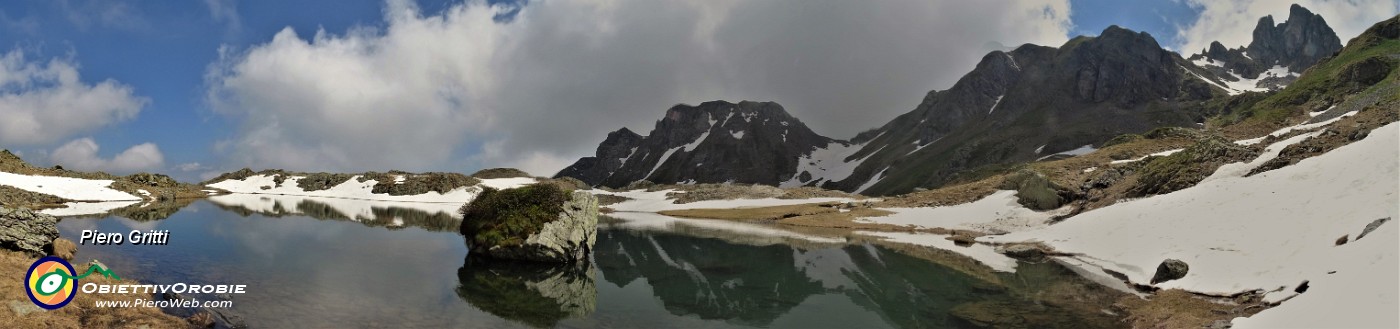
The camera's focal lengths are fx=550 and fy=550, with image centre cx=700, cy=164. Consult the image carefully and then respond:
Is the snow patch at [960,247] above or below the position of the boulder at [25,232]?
below

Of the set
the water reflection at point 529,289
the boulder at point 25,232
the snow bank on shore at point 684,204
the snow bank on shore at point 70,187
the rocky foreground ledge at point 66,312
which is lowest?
the water reflection at point 529,289

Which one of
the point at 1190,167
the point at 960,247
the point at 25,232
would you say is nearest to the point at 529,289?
the point at 25,232

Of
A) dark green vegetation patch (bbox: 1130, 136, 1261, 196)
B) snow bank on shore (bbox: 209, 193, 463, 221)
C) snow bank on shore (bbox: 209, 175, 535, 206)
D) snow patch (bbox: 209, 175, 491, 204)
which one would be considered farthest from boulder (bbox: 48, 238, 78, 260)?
snow patch (bbox: 209, 175, 491, 204)

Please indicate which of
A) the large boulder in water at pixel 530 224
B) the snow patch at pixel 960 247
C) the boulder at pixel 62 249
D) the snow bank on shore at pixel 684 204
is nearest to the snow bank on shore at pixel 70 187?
the boulder at pixel 62 249

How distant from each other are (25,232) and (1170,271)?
166 ft

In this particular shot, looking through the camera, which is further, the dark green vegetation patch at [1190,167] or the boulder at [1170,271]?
the dark green vegetation patch at [1190,167]

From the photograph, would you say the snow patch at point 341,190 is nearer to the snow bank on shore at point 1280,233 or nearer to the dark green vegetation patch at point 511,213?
the dark green vegetation patch at point 511,213

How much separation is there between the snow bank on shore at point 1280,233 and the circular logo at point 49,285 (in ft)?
107

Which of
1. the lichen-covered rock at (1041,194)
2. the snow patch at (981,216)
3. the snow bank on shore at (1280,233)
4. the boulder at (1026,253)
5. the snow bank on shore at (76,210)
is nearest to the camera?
the snow bank on shore at (1280,233)

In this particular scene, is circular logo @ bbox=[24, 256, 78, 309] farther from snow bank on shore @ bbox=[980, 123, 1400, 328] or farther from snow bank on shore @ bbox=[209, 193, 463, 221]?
snow bank on shore @ bbox=[209, 193, 463, 221]

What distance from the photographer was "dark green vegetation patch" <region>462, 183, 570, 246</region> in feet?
108

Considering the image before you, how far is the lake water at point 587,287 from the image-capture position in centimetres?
1947

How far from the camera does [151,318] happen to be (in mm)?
15023

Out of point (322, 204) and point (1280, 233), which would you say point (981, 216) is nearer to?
point (1280, 233)
